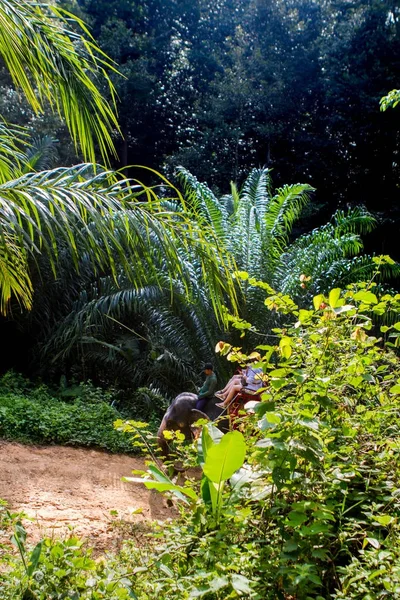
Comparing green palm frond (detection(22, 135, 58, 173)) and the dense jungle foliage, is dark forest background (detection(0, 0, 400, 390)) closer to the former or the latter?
green palm frond (detection(22, 135, 58, 173))

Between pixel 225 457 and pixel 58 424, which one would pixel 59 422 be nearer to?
pixel 58 424

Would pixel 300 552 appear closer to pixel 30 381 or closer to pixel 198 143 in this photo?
pixel 30 381

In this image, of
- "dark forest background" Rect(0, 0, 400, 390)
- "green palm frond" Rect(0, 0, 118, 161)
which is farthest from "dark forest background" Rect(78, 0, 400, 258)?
"green palm frond" Rect(0, 0, 118, 161)

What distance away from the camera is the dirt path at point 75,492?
18.5 ft

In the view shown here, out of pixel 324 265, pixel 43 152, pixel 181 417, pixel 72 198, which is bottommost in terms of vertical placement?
pixel 181 417

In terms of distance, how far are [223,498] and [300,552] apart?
0.34m

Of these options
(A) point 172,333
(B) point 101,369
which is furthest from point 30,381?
(A) point 172,333

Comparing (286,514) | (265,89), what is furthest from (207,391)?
(265,89)

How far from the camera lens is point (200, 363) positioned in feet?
36.3

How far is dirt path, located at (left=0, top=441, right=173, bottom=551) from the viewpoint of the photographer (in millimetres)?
5645

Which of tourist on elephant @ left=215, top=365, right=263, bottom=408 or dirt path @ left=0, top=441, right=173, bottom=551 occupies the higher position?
tourist on elephant @ left=215, top=365, right=263, bottom=408

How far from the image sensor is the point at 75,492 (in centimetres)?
697

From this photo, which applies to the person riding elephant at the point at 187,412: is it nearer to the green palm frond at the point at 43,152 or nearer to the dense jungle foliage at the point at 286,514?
the dense jungle foliage at the point at 286,514

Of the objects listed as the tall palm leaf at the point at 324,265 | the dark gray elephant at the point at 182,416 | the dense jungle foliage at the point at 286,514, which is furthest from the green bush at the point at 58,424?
the dense jungle foliage at the point at 286,514
